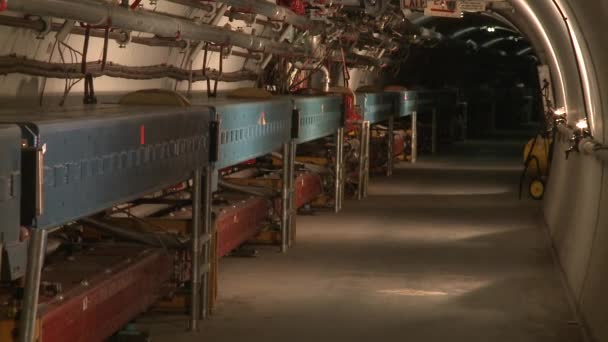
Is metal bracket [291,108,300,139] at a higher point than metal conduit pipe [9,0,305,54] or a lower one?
lower

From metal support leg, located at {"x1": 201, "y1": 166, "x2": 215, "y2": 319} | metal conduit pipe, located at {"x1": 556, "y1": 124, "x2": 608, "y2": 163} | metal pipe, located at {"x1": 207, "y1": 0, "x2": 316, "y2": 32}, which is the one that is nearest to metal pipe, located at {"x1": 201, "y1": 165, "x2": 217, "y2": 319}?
metal support leg, located at {"x1": 201, "y1": 166, "x2": 215, "y2": 319}

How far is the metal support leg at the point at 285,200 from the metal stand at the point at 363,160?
6.13 meters

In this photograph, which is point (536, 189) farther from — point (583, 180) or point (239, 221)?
point (239, 221)

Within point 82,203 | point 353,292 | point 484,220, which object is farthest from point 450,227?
point 82,203

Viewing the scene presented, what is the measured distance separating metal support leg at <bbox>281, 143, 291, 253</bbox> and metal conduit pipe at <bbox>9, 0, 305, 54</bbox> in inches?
51.8

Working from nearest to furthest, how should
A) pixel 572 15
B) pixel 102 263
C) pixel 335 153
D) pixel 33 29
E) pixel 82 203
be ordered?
pixel 82 203 → pixel 102 263 → pixel 33 29 → pixel 572 15 → pixel 335 153

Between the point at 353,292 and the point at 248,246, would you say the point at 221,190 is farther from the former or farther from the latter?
the point at 353,292

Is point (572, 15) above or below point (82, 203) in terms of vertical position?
above

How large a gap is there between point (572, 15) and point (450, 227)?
6.29 meters

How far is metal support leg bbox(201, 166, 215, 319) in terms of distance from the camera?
32.7ft

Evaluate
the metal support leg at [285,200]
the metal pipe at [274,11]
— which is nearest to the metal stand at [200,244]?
the metal pipe at [274,11]

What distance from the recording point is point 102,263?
342 inches

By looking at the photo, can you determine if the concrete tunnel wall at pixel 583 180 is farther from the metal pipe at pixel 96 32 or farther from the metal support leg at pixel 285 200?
the metal pipe at pixel 96 32

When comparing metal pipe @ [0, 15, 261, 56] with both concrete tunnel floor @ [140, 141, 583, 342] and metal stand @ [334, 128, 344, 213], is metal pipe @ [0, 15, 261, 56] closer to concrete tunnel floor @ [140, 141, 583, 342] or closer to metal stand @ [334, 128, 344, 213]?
concrete tunnel floor @ [140, 141, 583, 342]
